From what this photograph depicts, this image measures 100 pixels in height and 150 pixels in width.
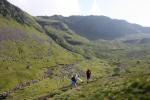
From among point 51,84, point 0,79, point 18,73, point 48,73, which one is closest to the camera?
point 51,84

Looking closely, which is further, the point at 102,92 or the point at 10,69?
the point at 10,69

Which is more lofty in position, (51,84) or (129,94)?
(129,94)

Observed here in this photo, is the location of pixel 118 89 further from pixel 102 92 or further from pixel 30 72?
pixel 30 72

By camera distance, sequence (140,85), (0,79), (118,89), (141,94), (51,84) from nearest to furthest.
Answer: (141,94) < (140,85) < (118,89) < (51,84) < (0,79)

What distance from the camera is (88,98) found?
1266 inches

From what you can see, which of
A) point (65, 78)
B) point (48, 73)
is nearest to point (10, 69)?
point (48, 73)

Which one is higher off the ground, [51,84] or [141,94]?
[141,94]

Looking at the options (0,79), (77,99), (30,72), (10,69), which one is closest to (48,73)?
(30,72)

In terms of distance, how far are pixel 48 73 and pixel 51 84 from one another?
4268cm

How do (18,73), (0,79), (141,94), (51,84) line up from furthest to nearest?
1. (18,73)
2. (0,79)
3. (51,84)
4. (141,94)

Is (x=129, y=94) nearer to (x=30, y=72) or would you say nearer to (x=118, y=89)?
(x=118, y=89)

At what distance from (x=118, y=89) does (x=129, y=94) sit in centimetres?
328

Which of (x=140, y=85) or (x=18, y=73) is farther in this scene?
(x=18, y=73)

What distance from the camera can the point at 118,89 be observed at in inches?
1265
